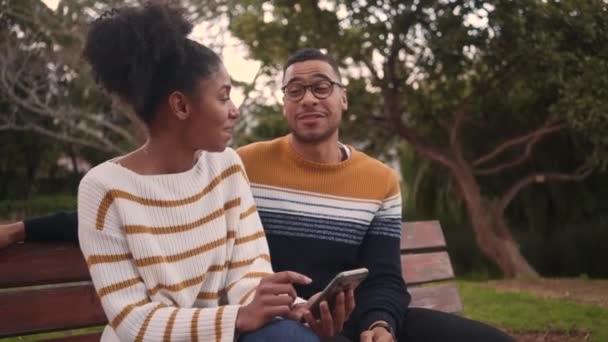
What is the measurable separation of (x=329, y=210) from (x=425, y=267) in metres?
0.91

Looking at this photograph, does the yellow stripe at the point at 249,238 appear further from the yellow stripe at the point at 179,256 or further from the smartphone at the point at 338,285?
the smartphone at the point at 338,285

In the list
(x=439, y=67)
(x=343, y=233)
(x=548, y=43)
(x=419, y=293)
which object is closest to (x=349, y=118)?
(x=439, y=67)

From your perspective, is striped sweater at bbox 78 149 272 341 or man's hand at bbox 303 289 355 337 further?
man's hand at bbox 303 289 355 337

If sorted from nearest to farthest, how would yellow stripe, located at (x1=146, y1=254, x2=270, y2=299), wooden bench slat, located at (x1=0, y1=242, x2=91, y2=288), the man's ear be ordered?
yellow stripe, located at (x1=146, y1=254, x2=270, y2=299) → the man's ear → wooden bench slat, located at (x1=0, y1=242, x2=91, y2=288)

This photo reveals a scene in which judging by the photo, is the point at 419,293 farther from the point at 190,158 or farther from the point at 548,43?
the point at 548,43

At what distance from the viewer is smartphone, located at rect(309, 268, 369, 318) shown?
6.24 ft

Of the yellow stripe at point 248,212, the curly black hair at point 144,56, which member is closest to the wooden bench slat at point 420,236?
the yellow stripe at point 248,212

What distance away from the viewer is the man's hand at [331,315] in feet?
6.56

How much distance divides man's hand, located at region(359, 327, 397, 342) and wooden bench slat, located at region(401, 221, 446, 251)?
3.10 feet

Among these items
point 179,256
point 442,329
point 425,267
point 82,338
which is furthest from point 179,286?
point 425,267

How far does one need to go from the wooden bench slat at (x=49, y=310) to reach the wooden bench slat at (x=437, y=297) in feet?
4.43

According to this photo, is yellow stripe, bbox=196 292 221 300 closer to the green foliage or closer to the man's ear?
the man's ear

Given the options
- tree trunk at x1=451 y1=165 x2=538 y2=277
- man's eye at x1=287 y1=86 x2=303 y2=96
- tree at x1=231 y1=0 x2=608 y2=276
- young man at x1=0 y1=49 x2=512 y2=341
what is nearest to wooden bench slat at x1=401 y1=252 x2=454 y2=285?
young man at x1=0 y1=49 x2=512 y2=341

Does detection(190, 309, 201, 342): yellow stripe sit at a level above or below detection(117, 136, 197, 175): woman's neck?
below
